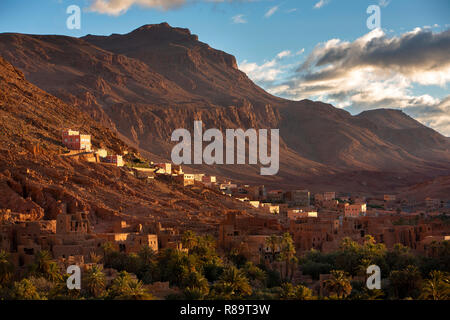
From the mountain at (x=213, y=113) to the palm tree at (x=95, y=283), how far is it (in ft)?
281

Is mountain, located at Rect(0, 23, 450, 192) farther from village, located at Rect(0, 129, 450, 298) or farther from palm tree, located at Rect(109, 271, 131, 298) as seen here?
palm tree, located at Rect(109, 271, 131, 298)

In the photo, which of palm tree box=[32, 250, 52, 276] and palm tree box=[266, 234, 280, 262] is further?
palm tree box=[266, 234, 280, 262]

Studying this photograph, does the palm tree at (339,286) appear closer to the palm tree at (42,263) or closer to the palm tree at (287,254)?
the palm tree at (287,254)

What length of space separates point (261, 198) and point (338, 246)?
36422 mm

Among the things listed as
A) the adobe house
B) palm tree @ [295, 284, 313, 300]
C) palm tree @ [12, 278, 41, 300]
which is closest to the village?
the adobe house

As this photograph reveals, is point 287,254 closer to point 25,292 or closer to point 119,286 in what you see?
point 119,286

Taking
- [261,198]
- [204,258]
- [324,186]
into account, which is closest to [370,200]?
[324,186]

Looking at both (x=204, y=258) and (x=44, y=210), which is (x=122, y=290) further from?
(x=44, y=210)

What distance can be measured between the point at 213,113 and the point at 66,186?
10136 cm

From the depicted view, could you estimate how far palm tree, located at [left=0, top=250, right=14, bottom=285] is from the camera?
31.5 metres

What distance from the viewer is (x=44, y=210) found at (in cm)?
4725

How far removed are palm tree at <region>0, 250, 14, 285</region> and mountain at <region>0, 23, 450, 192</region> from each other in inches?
3313
